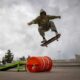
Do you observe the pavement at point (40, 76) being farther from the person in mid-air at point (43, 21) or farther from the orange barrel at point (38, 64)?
the orange barrel at point (38, 64)

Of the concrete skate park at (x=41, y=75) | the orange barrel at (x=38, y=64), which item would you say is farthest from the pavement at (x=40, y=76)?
the orange barrel at (x=38, y=64)

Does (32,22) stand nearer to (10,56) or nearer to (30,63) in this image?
(30,63)

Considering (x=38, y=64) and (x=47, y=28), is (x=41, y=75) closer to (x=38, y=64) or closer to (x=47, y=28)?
(x=47, y=28)

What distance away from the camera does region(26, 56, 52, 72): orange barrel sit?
86.2 feet

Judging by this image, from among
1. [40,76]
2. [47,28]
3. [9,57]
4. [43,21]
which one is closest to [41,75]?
[40,76]

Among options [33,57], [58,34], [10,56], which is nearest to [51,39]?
[58,34]

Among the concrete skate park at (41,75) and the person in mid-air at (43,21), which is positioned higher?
the person in mid-air at (43,21)

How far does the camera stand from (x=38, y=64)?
85.9 feet

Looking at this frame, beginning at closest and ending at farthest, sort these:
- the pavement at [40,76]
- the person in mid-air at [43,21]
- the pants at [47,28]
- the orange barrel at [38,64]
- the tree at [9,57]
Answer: the pavement at [40,76], the person in mid-air at [43,21], the pants at [47,28], the orange barrel at [38,64], the tree at [9,57]

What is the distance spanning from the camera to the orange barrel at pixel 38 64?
86.2ft


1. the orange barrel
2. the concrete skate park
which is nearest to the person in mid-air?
the concrete skate park

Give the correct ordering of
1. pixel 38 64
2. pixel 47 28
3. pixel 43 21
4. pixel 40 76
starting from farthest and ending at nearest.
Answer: pixel 38 64 → pixel 47 28 → pixel 43 21 → pixel 40 76

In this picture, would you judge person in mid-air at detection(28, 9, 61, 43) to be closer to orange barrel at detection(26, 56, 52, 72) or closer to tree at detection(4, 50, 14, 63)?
orange barrel at detection(26, 56, 52, 72)

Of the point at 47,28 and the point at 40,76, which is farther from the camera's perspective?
the point at 47,28
